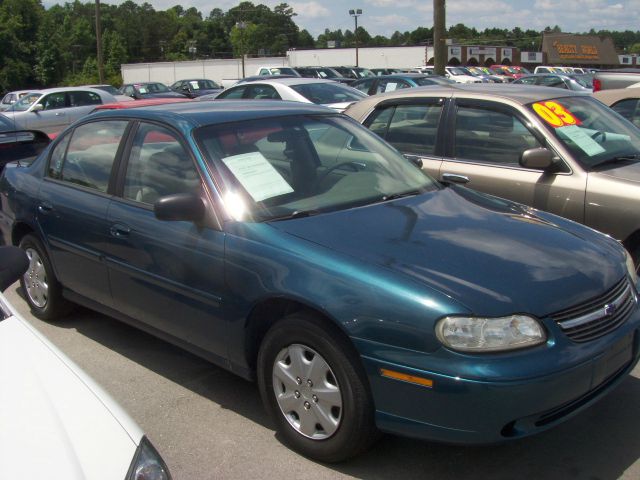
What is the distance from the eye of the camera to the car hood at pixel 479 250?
2953 millimetres

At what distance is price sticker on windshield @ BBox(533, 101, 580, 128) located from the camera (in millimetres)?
5402

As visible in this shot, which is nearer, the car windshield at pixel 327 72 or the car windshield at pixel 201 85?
the car windshield at pixel 201 85

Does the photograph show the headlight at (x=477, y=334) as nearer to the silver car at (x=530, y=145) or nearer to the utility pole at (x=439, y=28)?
the silver car at (x=530, y=145)

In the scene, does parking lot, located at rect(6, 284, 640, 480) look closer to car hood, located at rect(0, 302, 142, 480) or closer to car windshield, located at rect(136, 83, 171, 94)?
car hood, located at rect(0, 302, 142, 480)

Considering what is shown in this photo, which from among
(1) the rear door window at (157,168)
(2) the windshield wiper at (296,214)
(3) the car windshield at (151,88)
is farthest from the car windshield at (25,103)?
(2) the windshield wiper at (296,214)

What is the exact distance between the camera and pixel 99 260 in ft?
14.4

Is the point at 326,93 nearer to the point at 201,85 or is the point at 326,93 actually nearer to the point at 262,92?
the point at 262,92

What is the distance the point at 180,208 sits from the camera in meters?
3.59

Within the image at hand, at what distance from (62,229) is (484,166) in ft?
10.4

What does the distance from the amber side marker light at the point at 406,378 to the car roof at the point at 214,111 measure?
186cm

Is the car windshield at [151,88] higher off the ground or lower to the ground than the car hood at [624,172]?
lower

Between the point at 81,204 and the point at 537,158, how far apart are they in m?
→ 3.16

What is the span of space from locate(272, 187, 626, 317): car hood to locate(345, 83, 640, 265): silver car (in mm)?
993

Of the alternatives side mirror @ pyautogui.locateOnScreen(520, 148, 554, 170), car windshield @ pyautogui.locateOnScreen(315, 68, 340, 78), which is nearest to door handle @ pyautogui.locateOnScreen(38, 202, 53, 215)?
side mirror @ pyautogui.locateOnScreen(520, 148, 554, 170)
